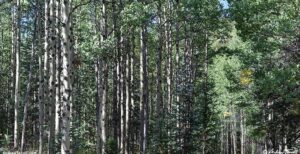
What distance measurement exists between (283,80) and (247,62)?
9239mm

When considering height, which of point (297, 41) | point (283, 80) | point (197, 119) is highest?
point (297, 41)

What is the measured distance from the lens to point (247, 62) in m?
24.4

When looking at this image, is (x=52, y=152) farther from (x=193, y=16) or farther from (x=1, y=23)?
(x=1, y=23)

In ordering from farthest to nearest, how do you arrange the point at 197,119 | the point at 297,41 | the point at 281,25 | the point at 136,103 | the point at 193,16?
the point at 136,103 < the point at 193,16 < the point at 197,119 < the point at 297,41 < the point at 281,25

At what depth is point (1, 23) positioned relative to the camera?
42.6 meters

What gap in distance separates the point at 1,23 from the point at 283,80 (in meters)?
34.5

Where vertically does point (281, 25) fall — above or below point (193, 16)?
below

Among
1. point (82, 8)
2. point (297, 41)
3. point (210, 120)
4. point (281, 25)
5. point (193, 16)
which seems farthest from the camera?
point (82, 8)

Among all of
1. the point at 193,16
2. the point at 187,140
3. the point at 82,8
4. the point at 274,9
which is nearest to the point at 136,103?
the point at 82,8

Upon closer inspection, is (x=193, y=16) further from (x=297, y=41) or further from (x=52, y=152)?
(x=52, y=152)

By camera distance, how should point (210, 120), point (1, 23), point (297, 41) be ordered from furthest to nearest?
point (1, 23), point (210, 120), point (297, 41)

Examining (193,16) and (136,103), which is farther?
(136,103)

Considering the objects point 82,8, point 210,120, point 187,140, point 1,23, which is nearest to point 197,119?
point 187,140

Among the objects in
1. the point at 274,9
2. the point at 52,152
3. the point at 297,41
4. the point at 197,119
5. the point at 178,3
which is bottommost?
the point at 52,152
